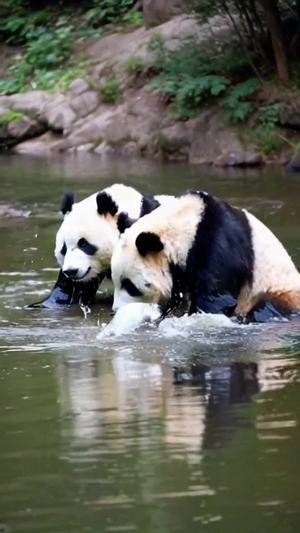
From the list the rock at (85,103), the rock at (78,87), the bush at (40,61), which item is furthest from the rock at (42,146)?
the bush at (40,61)

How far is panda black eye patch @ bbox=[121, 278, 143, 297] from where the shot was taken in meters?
7.51

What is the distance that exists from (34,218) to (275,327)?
21.8 ft

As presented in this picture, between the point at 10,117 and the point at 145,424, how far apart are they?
761 inches

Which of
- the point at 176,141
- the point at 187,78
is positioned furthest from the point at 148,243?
the point at 187,78

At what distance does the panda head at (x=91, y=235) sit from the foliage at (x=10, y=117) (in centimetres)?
1531

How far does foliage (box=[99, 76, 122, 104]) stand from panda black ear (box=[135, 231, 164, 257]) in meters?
15.9

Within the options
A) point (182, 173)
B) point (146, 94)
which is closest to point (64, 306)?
point (182, 173)

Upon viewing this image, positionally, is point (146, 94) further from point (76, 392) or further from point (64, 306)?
point (76, 392)

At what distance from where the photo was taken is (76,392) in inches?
239

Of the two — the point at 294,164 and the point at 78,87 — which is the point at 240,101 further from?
the point at 78,87

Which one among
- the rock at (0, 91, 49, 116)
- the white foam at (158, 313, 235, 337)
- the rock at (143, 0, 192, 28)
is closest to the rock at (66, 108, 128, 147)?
the rock at (0, 91, 49, 116)

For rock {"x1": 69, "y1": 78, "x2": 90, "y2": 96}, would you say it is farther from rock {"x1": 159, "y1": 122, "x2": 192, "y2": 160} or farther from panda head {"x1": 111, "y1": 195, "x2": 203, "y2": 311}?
panda head {"x1": 111, "y1": 195, "x2": 203, "y2": 311}

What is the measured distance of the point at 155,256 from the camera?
7430mm

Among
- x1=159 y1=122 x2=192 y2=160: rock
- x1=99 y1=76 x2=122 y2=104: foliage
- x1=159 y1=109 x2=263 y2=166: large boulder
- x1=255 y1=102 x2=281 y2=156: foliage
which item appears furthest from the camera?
x1=99 y1=76 x2=122 y2=104: foliage
